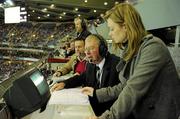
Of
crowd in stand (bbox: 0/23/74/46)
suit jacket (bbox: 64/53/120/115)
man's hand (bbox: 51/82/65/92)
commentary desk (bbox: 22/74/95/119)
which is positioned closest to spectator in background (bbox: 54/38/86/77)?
suit jacket (bbox: 64/53/120/115)

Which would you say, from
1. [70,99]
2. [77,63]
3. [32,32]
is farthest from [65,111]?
[32,32]

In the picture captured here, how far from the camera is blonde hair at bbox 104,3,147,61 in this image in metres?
1.43

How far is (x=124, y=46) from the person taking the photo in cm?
150

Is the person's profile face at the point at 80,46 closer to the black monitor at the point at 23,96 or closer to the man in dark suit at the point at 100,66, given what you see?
the man in dark suit at the point at 100,66

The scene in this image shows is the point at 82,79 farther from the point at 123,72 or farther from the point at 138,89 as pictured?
the point at 138,89

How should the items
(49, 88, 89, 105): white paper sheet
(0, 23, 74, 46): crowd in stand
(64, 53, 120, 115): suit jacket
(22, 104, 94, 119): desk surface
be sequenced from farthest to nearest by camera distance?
(0, 23, 74, 46): crowd in stand, (64, 53, 120, 115): suit jacket, (49, 88, 89, 105): white paper sheet, (22, 104, 94, 119): desk surface

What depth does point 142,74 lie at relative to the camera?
52.9 inches

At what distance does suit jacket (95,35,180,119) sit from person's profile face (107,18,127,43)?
103 mm

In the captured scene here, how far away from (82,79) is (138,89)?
1.23 meters

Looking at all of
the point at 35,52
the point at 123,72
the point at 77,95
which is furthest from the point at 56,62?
the point at 35,52

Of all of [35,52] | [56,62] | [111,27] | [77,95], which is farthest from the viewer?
[35,52]

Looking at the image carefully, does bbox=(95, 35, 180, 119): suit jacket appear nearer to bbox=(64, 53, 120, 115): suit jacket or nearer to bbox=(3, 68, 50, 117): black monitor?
bbox=(3, 68, 50, 117): black monitor

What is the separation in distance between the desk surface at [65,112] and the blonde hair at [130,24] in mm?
404

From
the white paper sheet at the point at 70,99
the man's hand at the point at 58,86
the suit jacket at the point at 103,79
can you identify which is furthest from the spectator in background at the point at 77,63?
the white paper sheet at the point at 70,99
